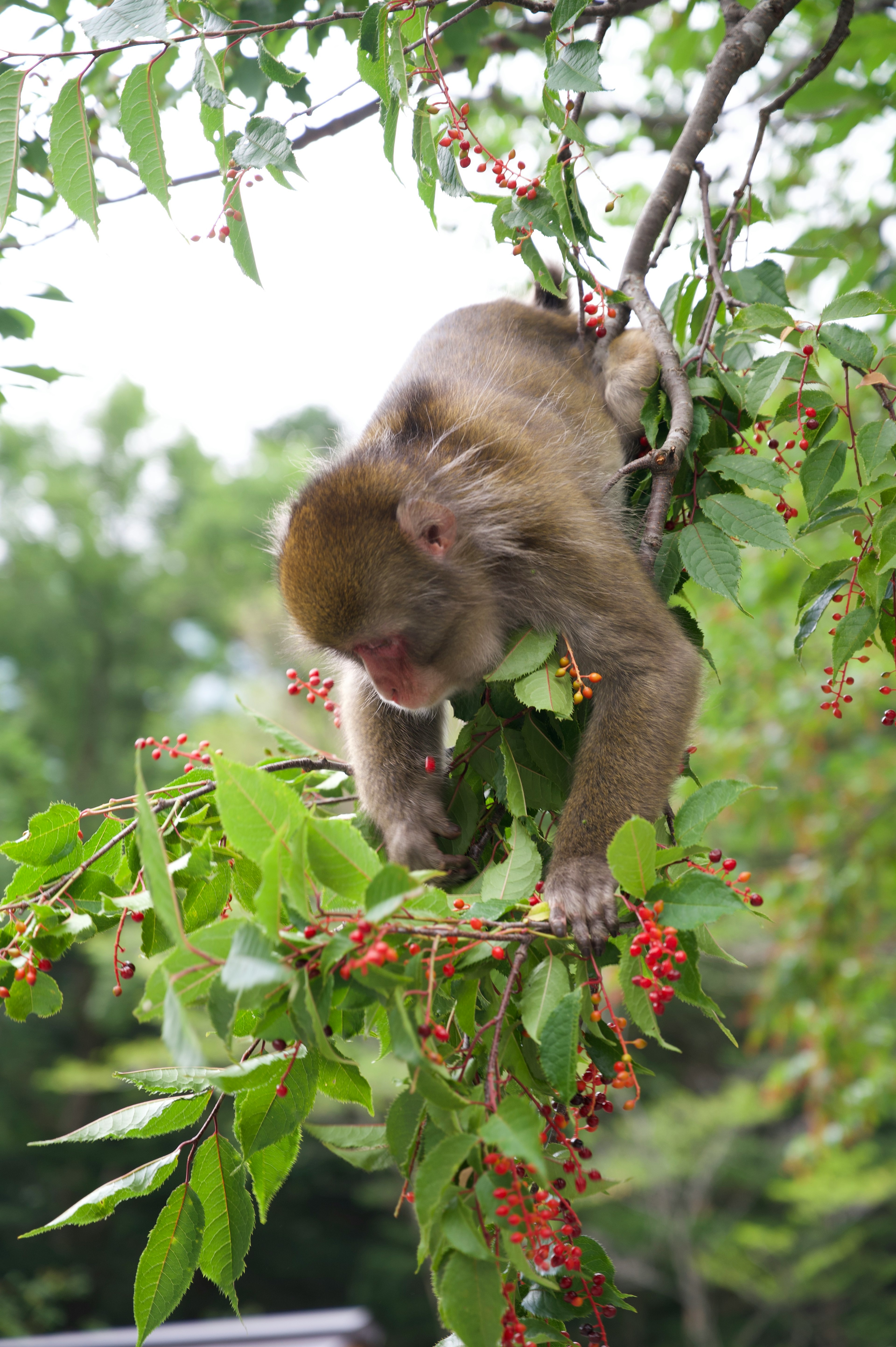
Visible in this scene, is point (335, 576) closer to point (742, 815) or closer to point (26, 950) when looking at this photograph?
point (26, 950)

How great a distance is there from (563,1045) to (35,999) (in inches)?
36.5

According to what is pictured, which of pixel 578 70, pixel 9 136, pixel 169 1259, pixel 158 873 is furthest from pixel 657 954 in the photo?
pixel 9 136

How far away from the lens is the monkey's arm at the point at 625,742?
1979 millimetres

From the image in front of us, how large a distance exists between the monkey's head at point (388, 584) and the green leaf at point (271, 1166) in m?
1.09

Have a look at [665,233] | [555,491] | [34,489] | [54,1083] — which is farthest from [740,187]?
[34,489]

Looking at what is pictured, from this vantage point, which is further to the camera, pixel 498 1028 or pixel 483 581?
pixel 483 581

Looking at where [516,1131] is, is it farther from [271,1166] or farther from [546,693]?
[546,693]

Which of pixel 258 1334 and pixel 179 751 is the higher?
pixel 179 751

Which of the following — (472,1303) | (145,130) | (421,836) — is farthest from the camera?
(421,836)

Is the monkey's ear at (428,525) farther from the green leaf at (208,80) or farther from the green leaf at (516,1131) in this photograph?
the green leaf at (516,1131)

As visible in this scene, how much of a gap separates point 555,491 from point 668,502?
1.78 feet

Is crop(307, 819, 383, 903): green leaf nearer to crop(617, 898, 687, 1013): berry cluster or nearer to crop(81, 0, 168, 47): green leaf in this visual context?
crop(617, 898, 687, 1013): berry cluster

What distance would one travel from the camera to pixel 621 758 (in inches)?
84.3

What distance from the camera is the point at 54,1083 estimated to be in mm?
15391
